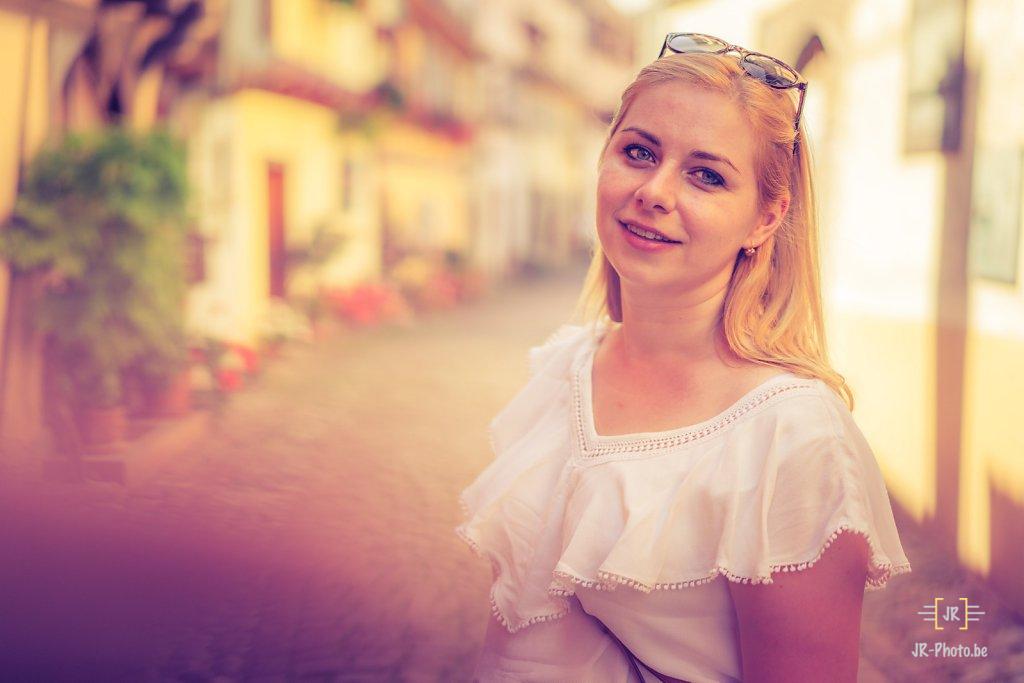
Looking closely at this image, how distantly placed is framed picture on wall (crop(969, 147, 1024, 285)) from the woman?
2.66m

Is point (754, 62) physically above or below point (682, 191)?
above

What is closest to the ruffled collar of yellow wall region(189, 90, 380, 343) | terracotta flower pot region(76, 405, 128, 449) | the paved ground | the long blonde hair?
the long blonde hair

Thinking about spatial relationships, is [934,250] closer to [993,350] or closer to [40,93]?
[993,350]

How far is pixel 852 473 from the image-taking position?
135cm

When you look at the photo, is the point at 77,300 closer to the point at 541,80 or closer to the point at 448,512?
the point at 448,512

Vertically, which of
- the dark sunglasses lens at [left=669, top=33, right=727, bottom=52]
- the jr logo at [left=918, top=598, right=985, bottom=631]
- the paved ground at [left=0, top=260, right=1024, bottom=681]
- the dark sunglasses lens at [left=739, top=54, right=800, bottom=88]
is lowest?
the jr logo at [left=918, top=598, right=985, bottom=631]

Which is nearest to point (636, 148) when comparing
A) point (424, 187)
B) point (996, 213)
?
point (996, 213)

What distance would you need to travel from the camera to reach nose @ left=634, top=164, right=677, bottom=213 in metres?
1.50

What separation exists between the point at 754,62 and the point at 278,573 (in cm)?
333

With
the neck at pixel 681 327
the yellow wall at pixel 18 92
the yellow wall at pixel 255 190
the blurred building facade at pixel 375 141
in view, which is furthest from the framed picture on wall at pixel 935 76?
the yellow wall at pixel 255 190

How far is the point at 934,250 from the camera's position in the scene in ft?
15.5

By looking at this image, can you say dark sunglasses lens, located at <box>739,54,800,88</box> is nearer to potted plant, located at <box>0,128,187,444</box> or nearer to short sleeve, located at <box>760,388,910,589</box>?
short sleeve, located at <box>760,388,910,589</box>

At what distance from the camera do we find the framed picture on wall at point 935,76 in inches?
174

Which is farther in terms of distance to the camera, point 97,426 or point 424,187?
point 424,187
